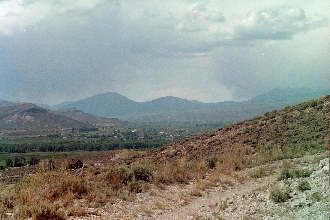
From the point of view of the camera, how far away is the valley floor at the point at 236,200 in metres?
7.95

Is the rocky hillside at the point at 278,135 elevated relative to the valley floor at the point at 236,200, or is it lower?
elevated

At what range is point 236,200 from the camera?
9.59 metres

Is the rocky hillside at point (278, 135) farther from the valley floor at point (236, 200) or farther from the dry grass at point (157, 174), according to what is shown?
the valley floor at point (236, 200)

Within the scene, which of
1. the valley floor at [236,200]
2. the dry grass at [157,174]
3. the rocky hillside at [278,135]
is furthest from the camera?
the rocky hillside at [278,135]

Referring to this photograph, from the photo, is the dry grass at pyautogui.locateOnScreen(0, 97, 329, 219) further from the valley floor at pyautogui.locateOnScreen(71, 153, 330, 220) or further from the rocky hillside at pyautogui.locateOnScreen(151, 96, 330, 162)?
the valley floor at pyautogui.locateOnScreen(71, 153, 330, 220)

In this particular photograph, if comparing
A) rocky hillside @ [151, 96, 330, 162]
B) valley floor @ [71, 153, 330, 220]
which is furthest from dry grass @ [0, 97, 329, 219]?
valley floor @ [71, 153, 330, 220]

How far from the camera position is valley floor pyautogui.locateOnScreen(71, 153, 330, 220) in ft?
26.1

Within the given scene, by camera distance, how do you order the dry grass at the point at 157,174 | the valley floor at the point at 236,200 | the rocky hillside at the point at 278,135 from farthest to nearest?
1. the rocky hillside at the point at 278,135
2. the dry grass at the point at 157,174
3. the valley floor at the point at 236,200

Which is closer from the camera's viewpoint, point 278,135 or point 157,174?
point 157,174

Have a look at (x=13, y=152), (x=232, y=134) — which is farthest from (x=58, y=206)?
(x=13, y=152)

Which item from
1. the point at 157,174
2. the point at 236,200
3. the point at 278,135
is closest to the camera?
the point at 236,200

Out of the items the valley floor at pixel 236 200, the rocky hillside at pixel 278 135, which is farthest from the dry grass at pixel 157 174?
the valley floor at pixel 236 200

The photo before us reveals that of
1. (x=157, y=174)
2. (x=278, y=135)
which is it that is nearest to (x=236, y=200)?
(x=157, y=174)

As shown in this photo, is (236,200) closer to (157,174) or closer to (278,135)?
(157,174)
